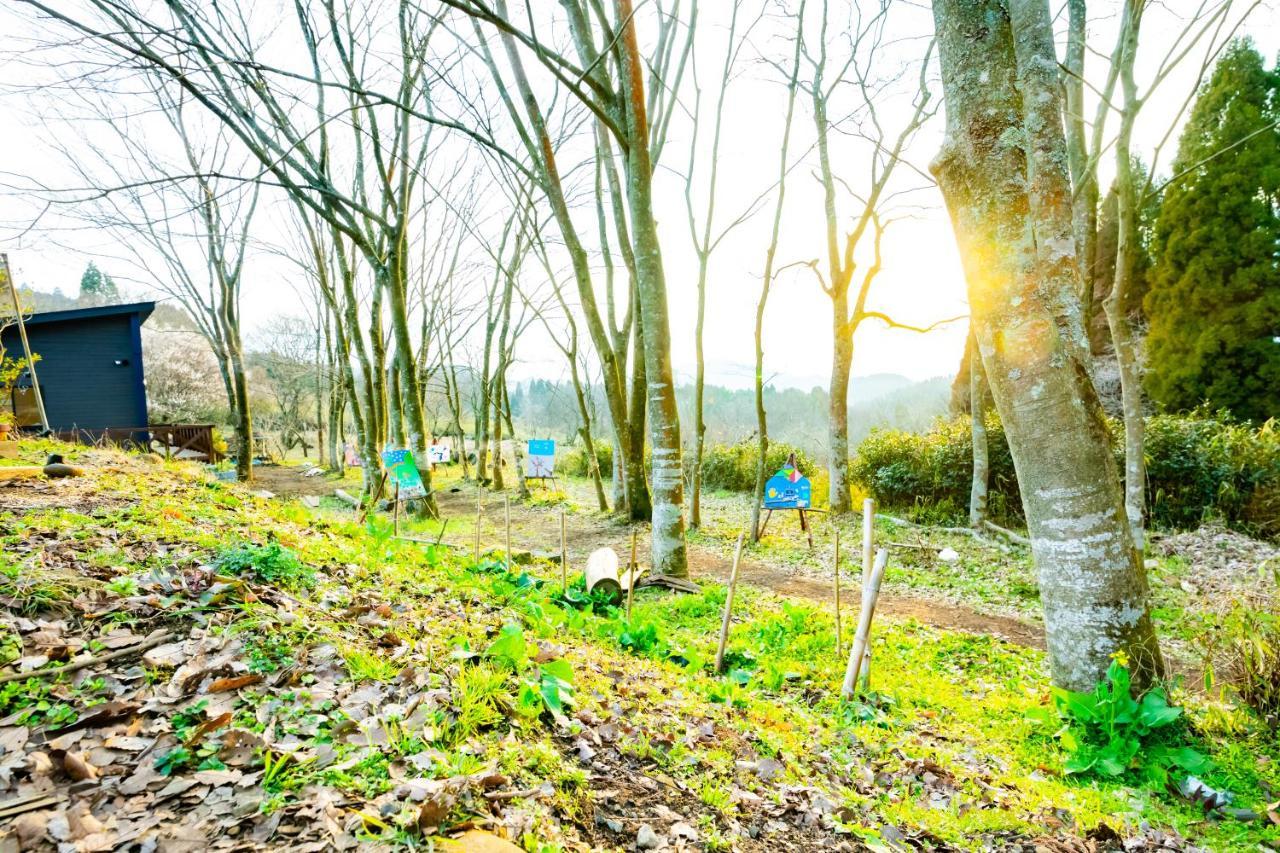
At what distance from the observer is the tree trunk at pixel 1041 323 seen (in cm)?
338

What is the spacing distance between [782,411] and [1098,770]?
51.5 m

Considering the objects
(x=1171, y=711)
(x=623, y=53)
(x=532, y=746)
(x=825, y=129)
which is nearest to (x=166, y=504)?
(x=532, y=746)

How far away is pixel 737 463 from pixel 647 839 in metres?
16.6

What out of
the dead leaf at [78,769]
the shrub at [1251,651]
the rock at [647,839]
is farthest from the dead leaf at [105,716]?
the shrub at [1251,651]

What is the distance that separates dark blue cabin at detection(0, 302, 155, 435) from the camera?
18.3m

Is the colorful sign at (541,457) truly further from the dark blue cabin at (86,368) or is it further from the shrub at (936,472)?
the dark blue cabin at (86,368)

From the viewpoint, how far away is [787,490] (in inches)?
399

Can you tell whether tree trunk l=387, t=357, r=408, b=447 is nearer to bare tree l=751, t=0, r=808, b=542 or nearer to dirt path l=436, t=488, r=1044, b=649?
dirt path l=436, t=488, r=1044, b=649

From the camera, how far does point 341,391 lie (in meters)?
27.9

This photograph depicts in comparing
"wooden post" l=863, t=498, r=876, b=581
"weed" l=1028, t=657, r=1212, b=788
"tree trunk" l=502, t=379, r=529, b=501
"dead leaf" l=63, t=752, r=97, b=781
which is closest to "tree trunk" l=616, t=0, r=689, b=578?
"wooden post" l=863, t=498, r=876, b=581

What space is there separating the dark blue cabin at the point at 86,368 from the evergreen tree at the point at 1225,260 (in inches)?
1289

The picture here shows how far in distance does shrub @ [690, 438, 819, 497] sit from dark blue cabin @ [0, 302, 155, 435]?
20216 mm

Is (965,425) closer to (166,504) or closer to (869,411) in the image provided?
(166,504)

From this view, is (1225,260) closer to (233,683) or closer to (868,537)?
(868,537)
